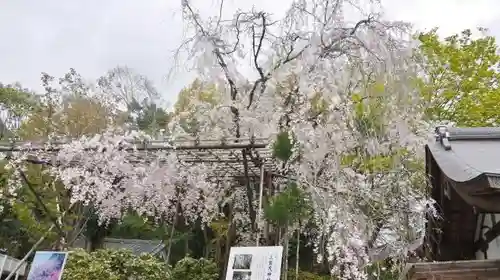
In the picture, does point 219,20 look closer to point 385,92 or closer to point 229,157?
point 229,157

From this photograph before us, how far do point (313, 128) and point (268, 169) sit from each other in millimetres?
1039

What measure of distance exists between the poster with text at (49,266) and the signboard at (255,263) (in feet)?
6.56

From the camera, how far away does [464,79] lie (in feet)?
39.0

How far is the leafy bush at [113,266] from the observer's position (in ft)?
22.9

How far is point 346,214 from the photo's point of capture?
5543mm

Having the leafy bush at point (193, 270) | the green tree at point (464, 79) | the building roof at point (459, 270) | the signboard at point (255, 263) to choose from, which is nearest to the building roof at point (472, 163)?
the building roof at point (459, 270)

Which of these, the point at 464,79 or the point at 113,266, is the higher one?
the point at 464,79

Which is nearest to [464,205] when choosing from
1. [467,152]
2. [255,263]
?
[467,152]

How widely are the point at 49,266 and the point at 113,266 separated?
1908 millimetres

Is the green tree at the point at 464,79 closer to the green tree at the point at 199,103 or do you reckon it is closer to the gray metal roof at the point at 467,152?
the green tree at the point at 199,103

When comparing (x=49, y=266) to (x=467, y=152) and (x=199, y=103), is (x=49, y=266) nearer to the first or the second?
(x=199, y=103)

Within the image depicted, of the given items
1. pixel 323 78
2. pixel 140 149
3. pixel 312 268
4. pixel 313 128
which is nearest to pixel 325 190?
pixel 313 128

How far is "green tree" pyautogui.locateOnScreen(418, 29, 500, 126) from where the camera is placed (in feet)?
36.9

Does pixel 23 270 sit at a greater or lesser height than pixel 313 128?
lesser
